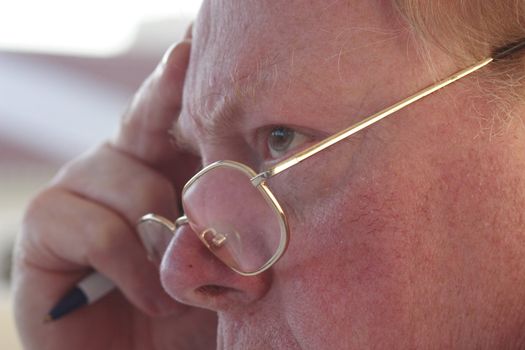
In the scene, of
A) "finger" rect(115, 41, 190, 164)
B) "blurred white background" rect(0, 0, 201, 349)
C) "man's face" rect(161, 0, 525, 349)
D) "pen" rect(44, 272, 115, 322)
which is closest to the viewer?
"man's face" rect(161, 0, 525, 349)

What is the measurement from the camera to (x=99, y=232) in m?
1.26

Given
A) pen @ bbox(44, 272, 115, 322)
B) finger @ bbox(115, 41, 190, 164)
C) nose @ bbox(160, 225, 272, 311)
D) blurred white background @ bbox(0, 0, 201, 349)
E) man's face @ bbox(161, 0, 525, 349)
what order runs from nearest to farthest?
1. man's face @ bbox(161, 0, 525, 349)
2. nose @ bbox(160, 225, 272, 311)
3. finger @ bbox(115, 41, 190, 164)
4. pen @ bbox(44, 272, 115, 322)
5. blurred white background @ bbox(0, 0, 201, 349)

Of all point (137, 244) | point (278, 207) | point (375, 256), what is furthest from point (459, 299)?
point (137, 244)

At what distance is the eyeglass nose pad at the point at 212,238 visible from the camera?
2.79 feet

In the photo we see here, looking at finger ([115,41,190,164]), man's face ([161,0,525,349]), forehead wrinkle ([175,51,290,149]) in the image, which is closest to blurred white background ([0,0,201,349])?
finger ([115,41,190,164])

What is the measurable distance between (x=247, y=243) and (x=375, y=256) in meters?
0.17

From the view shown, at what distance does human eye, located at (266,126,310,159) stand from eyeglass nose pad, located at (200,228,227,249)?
118 millimetres

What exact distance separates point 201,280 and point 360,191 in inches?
9.8

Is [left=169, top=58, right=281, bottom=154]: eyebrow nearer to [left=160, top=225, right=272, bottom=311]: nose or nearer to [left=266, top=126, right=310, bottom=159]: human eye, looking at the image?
[left=266, top=126, right=310, bottom=159]: human eye

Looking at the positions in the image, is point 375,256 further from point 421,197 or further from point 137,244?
point 137,244

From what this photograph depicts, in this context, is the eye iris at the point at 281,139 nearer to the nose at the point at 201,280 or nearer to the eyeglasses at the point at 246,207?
the eyeglasses at the point at 246,207

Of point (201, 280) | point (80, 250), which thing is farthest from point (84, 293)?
point (201, 280)

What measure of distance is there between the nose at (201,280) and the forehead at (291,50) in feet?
0.55

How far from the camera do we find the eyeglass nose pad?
0.85 metres
